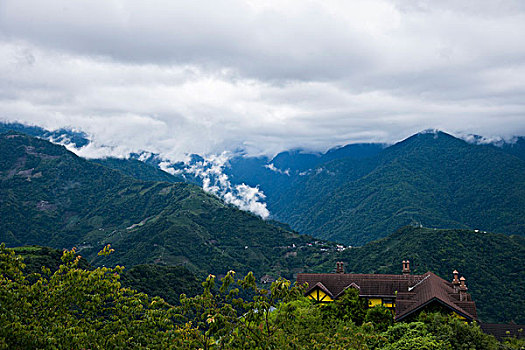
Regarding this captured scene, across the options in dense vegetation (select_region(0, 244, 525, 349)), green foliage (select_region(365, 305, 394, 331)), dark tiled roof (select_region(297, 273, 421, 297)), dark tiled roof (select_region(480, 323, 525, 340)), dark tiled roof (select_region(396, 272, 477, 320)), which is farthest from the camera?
dark tiled roof (select_region(297, 273, 421, 297))

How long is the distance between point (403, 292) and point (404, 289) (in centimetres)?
265

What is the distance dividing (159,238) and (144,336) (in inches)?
7441

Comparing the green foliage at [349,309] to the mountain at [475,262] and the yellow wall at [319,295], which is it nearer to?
the yellow wall at [319,295]

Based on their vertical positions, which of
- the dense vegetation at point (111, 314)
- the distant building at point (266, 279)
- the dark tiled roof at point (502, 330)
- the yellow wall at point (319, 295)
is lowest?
the distant building at point (266, 279)

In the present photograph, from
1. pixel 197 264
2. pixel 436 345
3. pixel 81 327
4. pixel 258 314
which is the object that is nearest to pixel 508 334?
pixel 436 345

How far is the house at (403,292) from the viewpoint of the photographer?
106 feet

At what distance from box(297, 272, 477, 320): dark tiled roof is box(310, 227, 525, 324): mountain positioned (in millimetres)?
79288

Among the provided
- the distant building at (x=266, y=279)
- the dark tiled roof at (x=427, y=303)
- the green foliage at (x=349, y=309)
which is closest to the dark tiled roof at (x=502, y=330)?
the dark tiled roof at (x=427, y=303)

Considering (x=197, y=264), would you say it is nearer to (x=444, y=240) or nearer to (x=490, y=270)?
(x=444, y=240)

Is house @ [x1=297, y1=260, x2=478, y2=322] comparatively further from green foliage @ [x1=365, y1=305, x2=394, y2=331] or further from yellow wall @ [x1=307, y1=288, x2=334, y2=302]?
green foliage @ [x1=365, y1=305, x2=394, y2=331]

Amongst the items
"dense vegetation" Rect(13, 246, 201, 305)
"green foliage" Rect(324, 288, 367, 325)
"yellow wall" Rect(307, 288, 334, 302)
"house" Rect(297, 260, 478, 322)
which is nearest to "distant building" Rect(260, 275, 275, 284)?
"dense vegetation" Rect(13, 246, 201, 305)

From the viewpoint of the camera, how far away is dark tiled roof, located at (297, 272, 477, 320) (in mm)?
32875

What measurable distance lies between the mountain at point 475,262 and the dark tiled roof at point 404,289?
7929cm

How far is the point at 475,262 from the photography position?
134m
